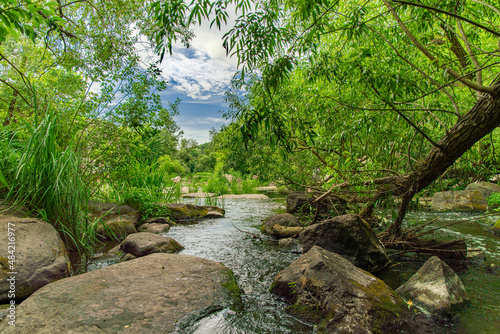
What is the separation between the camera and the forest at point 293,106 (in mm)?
2600

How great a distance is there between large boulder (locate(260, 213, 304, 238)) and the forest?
1.16m

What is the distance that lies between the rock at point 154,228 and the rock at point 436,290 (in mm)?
5145

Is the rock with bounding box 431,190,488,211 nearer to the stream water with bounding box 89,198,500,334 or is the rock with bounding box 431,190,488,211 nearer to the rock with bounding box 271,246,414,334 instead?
the stream water with bounding box 89,198,500,334

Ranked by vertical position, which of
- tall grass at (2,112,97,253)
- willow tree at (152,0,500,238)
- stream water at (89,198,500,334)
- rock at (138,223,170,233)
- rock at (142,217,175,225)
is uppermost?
willow tree at (152,0,500,238)

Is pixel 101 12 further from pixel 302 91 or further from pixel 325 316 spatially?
pixel 325 316

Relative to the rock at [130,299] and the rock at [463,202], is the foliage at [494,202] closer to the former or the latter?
the rock at [463,202]

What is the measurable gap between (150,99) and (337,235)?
476cm

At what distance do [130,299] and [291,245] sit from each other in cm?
315

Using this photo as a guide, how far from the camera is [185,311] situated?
2346 millimetres

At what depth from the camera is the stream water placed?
2328 mm

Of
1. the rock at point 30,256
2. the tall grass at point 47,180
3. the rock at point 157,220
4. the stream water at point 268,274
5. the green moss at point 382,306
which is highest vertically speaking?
the tall grass at point 47,180

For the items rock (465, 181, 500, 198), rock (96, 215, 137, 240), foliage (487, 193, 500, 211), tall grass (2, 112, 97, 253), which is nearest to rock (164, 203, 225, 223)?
rock (96, 215, 137, 240)

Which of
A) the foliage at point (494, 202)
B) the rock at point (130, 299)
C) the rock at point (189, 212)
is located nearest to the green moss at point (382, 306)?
the rock at point (130, 299)

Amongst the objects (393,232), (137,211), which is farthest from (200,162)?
(393,232)
